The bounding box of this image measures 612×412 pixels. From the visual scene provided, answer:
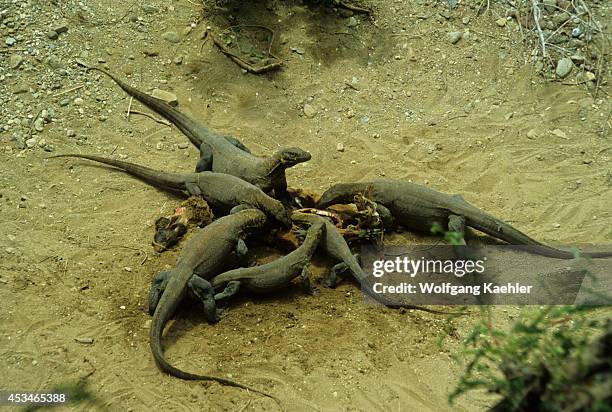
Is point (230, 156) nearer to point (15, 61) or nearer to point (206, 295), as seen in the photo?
point (206, 295)

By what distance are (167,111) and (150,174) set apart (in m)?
1.39

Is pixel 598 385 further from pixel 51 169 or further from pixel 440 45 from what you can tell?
pixel 440 45

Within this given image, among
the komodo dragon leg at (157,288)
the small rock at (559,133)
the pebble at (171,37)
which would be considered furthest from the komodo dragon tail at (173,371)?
the small rock at (559,133)

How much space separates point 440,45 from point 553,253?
177 inches

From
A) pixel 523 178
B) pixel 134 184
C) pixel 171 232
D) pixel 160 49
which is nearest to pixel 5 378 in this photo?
pixel 171 232

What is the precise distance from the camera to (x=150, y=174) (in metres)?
7.85

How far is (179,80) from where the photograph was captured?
31.0 feet

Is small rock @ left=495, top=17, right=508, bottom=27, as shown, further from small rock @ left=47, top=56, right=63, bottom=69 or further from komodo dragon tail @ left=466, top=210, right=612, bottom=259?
small rock @ left=47, top=56, right=63, bottom=69

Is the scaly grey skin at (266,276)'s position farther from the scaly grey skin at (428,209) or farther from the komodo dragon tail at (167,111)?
the komodo dragon tail at (167,111)

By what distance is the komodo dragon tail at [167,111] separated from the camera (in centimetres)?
863

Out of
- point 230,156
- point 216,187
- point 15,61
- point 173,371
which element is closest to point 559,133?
point 230,156

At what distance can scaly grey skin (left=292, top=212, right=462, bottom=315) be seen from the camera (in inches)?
262

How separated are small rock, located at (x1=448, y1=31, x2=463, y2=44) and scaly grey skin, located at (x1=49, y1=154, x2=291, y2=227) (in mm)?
4835

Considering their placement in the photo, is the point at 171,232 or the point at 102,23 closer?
the point at 171,232
